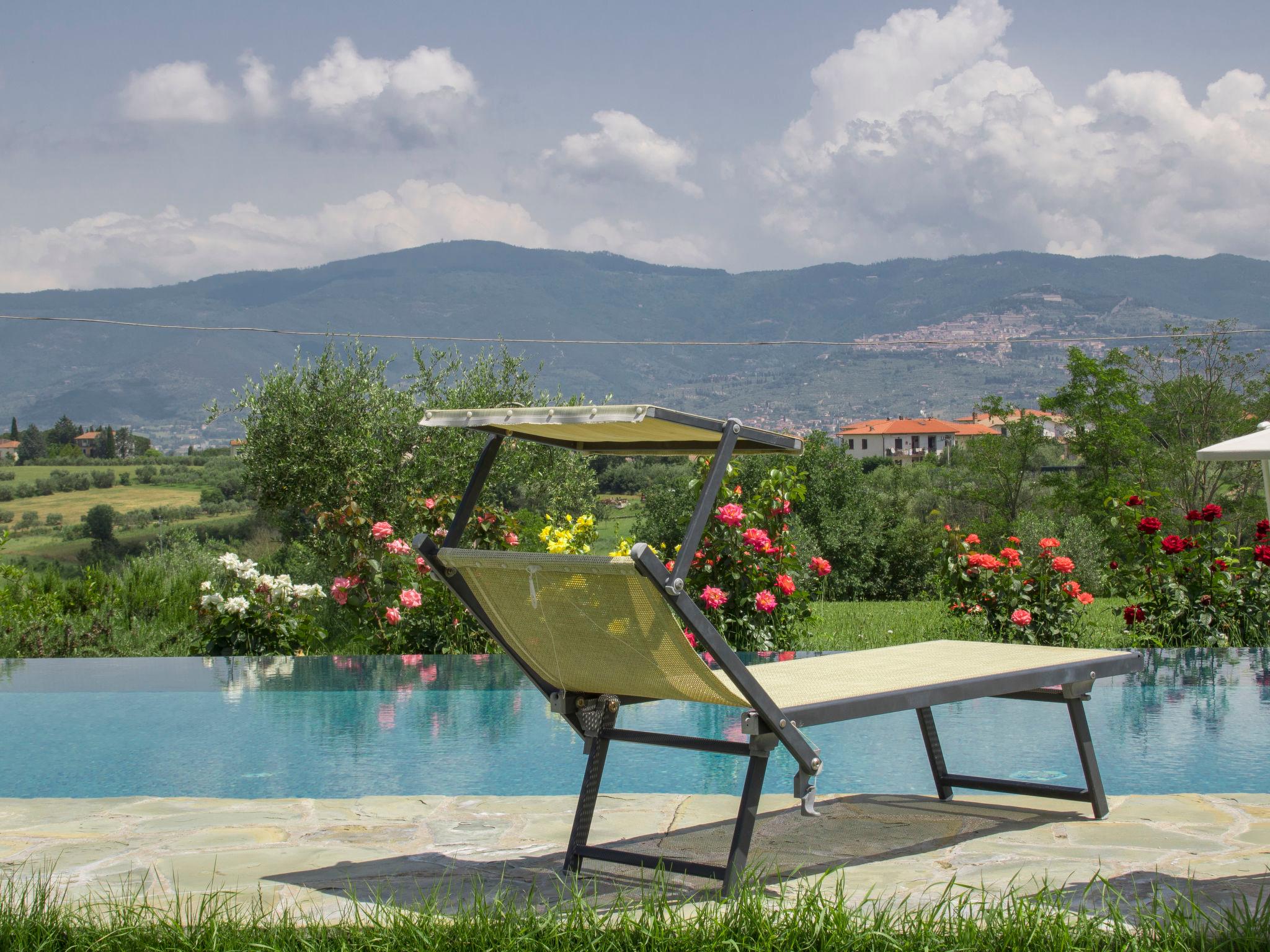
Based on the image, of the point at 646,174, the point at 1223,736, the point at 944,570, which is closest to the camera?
the point at 1223,736

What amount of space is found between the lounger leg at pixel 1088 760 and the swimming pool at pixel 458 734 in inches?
30.5

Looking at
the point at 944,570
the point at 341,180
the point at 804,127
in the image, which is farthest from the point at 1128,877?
the point at 341,180

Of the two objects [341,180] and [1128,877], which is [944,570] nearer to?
[1128,877]

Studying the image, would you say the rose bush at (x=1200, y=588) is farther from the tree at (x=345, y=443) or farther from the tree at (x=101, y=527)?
the tree at (x=101, y=527)

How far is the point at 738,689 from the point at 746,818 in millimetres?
336

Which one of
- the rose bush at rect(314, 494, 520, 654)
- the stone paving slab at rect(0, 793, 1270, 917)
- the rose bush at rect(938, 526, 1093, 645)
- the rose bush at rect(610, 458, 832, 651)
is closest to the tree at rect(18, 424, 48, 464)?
the rose bush at rect(314, 494, 520, 654)

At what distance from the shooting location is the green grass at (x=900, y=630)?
831cm

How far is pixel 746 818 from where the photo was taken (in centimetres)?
291

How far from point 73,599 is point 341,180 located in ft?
110

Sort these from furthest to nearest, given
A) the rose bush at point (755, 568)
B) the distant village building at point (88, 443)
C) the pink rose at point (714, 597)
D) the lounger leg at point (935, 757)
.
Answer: the distant village building at point (88, 443) < the rose bush at point (755, 568) < the pink rose at point (714, 597) < the lounger leg at point (935, 757)

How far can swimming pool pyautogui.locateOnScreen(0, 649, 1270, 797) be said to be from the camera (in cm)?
509

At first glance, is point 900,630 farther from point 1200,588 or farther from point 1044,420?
point 1044,420

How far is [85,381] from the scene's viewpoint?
4161 inches

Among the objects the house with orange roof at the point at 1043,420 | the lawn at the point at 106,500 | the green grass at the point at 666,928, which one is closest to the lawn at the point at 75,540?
the lawn at the point at 106,500
